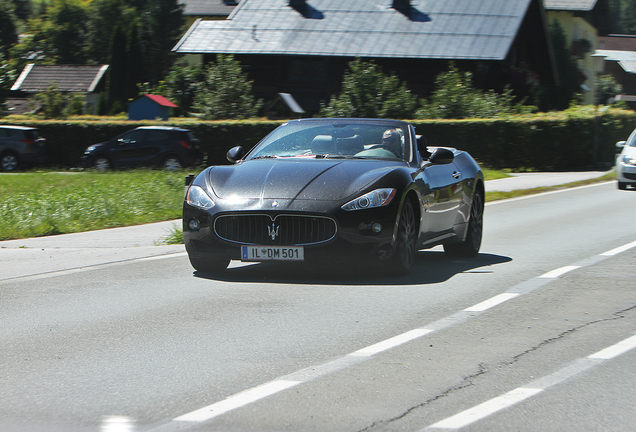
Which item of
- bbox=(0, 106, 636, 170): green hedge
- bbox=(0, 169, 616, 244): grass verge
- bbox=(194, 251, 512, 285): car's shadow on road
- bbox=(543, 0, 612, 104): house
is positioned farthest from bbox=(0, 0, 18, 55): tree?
bbox=(194, 251, 512, 285): car's shadow on road

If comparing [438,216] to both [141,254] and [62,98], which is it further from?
[62,98]

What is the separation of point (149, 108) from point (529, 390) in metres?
43.2

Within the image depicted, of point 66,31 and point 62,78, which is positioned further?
point 66,31

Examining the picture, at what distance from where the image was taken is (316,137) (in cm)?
886

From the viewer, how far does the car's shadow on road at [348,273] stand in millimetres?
7902

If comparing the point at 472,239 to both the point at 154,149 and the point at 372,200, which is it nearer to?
the point at 372,200

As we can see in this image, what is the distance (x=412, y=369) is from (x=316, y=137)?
4329 millimetres

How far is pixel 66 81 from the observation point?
245 ft

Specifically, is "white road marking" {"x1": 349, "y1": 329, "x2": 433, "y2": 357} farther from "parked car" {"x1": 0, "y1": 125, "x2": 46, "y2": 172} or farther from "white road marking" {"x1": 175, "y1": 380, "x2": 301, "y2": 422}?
"parked car" {"x1": 0, "y1": 125, "x2": 46, "y2": 172}

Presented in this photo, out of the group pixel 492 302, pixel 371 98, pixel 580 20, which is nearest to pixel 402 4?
pixel 371 98

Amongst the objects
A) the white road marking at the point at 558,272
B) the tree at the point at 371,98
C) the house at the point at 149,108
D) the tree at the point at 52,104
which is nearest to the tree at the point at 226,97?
the tree at the point at 371,98

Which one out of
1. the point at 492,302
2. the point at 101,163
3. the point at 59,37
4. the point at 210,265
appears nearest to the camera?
the point at 492,302

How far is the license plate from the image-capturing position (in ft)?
24.3

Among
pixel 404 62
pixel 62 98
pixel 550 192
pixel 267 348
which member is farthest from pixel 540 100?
pixel 267 348
